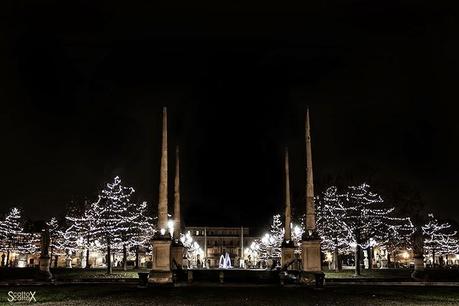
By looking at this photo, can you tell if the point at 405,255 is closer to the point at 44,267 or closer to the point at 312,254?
the point at 44,267

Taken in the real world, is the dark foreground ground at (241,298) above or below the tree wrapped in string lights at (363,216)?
below

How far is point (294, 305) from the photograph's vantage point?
1920 cm

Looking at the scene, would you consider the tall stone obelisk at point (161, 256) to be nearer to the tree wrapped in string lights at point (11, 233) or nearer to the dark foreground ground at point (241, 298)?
the dark foreground ground at point (241, 298)

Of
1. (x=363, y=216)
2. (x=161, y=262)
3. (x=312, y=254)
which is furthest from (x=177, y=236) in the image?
(x=363, y=216)

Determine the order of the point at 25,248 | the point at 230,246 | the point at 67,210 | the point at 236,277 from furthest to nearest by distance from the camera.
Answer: the point at 230,246 → the point at 25,248 → the point at 67,210 → the point at 236,277

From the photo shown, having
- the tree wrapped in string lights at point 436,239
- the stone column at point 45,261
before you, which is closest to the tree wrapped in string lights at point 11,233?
the stone column at point 45,261

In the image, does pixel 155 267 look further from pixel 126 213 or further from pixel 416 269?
pixel 126 213

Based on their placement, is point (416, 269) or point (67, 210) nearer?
point (416, 269)

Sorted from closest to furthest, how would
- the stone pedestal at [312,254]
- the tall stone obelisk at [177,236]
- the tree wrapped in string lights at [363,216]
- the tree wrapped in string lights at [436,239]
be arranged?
1. the stone pedestal at [312,254]
2. the tall stone obelisk at [177,236]
3. the tree wrapped in string lights at [363,216]
4. the tree wrapped in string lights at [436,239]

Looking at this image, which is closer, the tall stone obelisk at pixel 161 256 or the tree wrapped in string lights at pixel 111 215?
the tall stone obelisk at pixel 161 256

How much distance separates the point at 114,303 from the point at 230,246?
170761mm

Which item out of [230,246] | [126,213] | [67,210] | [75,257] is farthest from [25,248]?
[230,246]

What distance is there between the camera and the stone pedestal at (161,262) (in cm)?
2802

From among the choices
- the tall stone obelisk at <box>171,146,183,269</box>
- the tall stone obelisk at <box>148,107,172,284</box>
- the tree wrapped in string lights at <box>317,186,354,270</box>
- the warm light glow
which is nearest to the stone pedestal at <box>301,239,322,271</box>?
the tall stone obelisk at <box>148,107,172,284</box>
